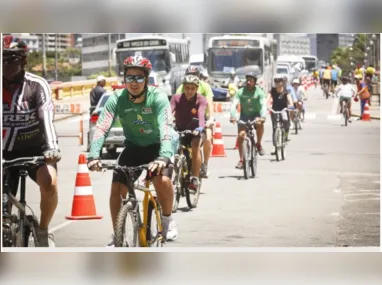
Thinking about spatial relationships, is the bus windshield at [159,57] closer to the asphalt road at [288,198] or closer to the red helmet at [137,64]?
the asphalt road at [288,198]

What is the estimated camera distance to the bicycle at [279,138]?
19297 mm

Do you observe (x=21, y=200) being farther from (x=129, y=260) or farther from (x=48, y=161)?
(x=129, y=260)

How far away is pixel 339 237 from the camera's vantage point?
12453mm

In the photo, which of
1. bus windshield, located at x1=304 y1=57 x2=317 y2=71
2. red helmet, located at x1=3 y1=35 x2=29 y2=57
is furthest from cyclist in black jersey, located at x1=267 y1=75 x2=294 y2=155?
red helmet, located at x1=3 y1=35 x2=29 y2=57

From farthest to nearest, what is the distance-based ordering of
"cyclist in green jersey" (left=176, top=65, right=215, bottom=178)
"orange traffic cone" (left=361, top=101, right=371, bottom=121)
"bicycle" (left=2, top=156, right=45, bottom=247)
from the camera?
"orange traffic cone" (left=361, top=101, right=371, bottom=121) < "cyclist in green jersey" (left=176, top=65, right=215, bottom=178) < "bicycle" (left=2, top=156, right=45, bottom=247)

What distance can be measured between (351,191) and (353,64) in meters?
1.62

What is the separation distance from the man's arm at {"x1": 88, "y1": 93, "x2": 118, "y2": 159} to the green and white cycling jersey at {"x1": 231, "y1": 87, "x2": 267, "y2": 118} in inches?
252

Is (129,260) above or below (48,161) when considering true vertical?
below

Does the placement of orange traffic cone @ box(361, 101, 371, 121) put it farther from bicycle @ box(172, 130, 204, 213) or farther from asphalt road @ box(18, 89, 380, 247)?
bicycle @ box(172, 130, 204, 213)

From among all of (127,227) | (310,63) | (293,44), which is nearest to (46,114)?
(127,227)

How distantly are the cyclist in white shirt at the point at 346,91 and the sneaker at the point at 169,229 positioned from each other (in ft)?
15.6

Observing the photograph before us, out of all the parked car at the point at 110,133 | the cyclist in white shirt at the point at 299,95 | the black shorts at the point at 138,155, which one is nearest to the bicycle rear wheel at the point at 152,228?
the black shorts at the point at 138,155

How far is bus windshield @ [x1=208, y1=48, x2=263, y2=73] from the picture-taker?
1530 centimetres
